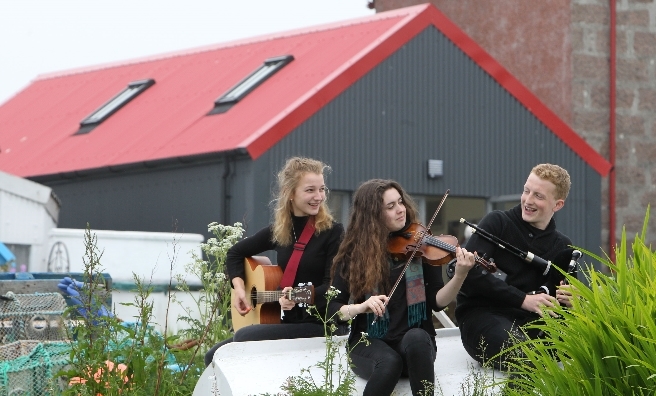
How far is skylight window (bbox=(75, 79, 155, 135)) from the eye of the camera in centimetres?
2330

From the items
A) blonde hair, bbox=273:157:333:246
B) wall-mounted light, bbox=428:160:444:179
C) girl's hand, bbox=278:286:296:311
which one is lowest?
girl's hand, bbox=278:286:296:311

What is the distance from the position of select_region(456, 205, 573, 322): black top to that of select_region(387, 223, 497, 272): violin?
33 centimetres

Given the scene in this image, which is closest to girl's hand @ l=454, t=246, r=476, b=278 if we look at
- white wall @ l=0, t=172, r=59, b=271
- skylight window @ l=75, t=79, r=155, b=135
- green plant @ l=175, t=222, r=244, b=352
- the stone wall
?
green plant @ l=175, t=222, r=244, b=352

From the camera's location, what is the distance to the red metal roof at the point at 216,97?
18.9m

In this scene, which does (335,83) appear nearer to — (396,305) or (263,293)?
(263,293)

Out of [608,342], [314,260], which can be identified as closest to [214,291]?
[314,260]

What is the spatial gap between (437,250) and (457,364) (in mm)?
718

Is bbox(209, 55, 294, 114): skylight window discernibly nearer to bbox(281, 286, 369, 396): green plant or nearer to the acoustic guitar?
the acoustic guitar

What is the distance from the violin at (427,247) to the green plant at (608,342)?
1.35 metres

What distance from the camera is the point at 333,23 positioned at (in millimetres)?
22531

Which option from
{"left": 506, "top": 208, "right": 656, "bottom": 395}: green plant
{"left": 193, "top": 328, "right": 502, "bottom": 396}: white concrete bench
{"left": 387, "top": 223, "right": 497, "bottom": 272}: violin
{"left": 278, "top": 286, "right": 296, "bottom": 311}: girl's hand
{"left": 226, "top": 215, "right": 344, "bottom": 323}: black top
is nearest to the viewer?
{"left": 506, "top": 208, "right": 656, "bottom": 395}: green plant

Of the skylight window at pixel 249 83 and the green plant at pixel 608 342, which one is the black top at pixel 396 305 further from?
the skylight window at pixel 249 83

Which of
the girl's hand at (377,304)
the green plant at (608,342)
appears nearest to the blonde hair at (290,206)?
the girl's hand at (377,304)

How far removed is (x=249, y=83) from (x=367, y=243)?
1438 cm
